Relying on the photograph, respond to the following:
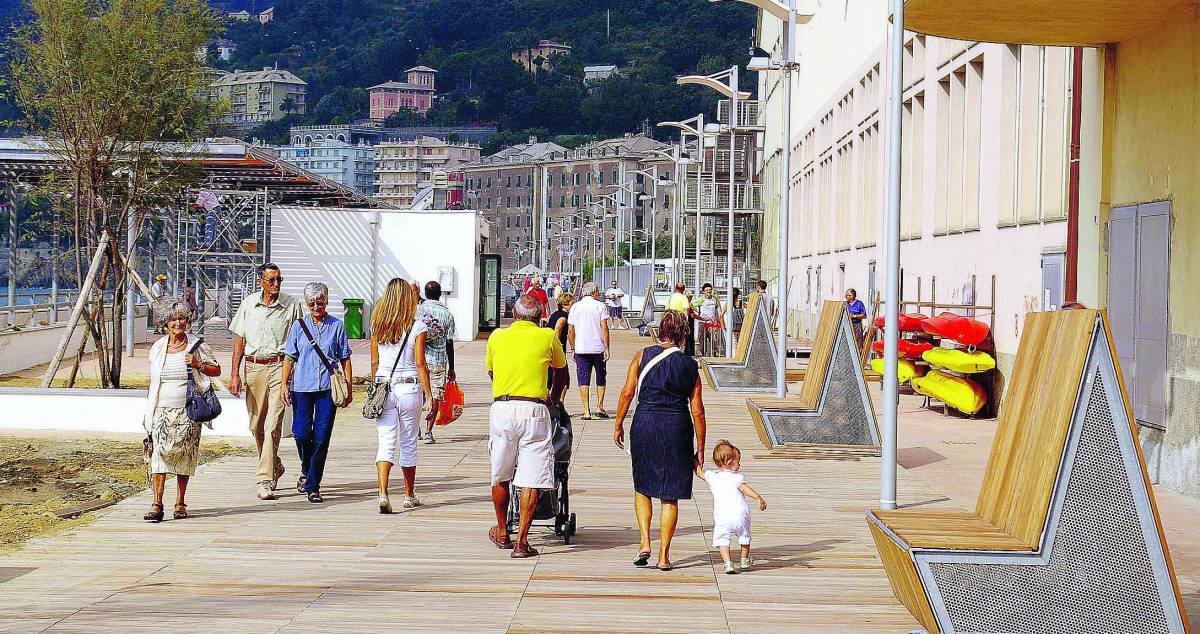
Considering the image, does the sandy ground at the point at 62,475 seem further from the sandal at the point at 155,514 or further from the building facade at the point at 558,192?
the building facade at the point at 558,192

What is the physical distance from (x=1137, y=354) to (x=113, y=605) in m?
10.1

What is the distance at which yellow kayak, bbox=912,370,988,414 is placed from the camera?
20500 millimetres

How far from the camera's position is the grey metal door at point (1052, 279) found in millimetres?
18469

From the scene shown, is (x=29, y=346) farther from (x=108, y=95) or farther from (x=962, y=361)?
(x=962, y=361)

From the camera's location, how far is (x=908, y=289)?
96.2 feet

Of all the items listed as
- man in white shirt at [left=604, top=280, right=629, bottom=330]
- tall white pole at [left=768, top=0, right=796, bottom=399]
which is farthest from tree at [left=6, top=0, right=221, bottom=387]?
man in white shirt at [left=604, top=280, right=629, bottom=330]

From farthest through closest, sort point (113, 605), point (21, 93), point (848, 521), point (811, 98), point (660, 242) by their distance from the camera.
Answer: point (660, 242)
point (811, 98)
point (21, 93)
point (848, 521)
point (113, 605)

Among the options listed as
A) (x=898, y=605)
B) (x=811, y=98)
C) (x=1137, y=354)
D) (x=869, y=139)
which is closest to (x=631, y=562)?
(x=898, y=605)

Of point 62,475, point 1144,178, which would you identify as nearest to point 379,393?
point 62,475

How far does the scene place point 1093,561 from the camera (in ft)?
22.3

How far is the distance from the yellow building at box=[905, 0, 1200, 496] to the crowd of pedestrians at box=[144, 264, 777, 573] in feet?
15.7

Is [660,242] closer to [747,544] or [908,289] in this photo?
[908,289]

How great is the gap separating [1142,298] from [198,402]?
8.75 m

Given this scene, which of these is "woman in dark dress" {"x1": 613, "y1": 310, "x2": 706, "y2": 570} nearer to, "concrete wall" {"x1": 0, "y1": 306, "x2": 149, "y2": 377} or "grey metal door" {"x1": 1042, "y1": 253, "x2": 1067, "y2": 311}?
"grey metal door" {"x1": 1042, "y1": 253, "x2": 1067, "y2": 311}
